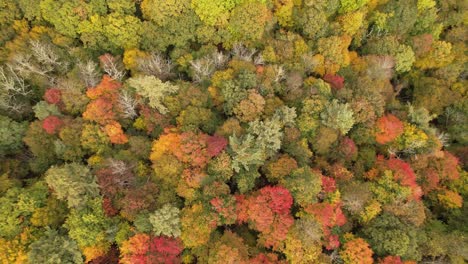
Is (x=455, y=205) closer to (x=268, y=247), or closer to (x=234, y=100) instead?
(x=268, y=247)

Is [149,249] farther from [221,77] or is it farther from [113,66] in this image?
[113,66]

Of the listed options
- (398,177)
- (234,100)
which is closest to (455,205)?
(398,177)

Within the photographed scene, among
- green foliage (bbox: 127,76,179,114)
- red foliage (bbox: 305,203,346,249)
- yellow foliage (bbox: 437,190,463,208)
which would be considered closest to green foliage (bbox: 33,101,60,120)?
green foliage (bbox: 127,76,179,114)

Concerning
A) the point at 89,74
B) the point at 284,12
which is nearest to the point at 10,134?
the point at 89,74

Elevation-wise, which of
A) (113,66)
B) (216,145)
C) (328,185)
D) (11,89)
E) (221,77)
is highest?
(221,77)

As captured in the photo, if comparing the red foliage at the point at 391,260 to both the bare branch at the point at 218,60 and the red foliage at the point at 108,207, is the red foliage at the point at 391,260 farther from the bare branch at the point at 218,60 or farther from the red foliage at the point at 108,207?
the bare branch at the point at 218,60

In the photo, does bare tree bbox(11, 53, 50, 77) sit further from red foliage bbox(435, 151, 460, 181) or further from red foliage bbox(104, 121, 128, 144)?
red foliage bbox(435, 151, 460, 181)

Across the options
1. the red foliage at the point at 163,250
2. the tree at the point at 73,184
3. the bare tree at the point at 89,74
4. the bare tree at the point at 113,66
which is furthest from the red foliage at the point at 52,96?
the red foliage at the point at 163,250
